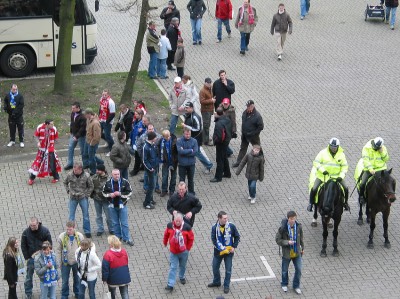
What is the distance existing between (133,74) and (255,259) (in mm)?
8423

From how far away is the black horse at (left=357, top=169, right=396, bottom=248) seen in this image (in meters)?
20.0

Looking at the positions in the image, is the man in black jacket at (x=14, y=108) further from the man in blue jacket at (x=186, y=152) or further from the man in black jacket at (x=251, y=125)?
the man in black jacket at (x=251, y=125)

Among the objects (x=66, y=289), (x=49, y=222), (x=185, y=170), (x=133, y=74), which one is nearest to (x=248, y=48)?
(x=133, y=74)

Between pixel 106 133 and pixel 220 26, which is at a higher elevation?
pixel 220 26

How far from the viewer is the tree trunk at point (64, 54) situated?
2759 cm

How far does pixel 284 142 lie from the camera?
83.8 ft

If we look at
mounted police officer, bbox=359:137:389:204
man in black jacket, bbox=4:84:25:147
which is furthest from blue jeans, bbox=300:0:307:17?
mounted police officer, bbox=359:137:389:204

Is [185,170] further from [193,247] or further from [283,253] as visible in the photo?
[283,253]

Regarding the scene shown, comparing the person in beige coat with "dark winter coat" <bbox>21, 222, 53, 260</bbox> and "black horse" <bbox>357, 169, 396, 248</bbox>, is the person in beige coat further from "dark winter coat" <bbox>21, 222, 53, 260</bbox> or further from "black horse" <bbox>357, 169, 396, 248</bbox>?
"dark winter coat" <bbox>21, 222, 53, 260</bbox>

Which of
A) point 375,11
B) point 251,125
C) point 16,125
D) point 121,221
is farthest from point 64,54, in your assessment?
point 375,11

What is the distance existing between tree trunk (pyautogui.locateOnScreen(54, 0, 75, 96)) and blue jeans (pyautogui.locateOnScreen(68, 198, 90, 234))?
24.9 feet

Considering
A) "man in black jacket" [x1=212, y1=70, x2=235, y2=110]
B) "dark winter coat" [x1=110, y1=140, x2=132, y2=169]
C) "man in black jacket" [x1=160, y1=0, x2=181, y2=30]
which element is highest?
"man in black jacket" [x1=160, y1=0, x2=181, y2=30]

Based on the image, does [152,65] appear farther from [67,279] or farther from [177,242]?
[67,279]

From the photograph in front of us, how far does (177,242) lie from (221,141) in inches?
195
